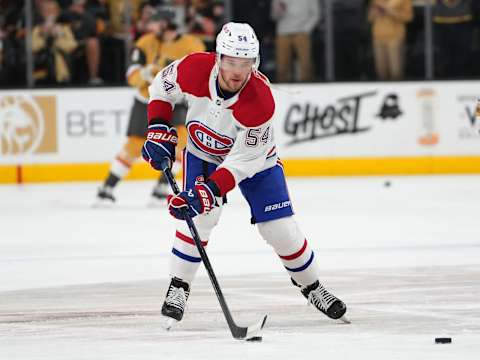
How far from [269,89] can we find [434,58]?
328 inches

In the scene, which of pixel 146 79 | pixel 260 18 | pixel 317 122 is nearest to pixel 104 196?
pixel 146 79

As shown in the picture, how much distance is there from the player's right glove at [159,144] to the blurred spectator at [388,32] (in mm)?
7962

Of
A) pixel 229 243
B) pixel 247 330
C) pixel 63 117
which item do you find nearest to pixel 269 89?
pixel 247 330

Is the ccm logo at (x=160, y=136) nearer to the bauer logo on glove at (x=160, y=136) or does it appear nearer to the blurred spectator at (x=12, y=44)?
the bauer logo on glove at (x=160, y=136)

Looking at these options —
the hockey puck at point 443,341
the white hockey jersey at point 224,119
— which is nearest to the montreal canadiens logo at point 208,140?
the white hockey jersey at point 224,119

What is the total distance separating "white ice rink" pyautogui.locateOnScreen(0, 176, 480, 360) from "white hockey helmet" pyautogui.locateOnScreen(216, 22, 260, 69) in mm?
1025

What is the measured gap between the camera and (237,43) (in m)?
5.36

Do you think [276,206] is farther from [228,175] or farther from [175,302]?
[175,302]

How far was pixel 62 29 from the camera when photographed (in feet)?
43.6

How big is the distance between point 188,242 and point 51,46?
797 cm

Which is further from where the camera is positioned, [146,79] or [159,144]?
[146,79]

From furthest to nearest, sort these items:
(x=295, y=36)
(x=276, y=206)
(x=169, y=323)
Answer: (x=295, y=36), (x=276, y=206), (x=169, y=323)

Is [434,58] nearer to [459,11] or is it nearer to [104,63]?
[459,11]

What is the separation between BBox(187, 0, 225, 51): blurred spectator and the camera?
1327cm
